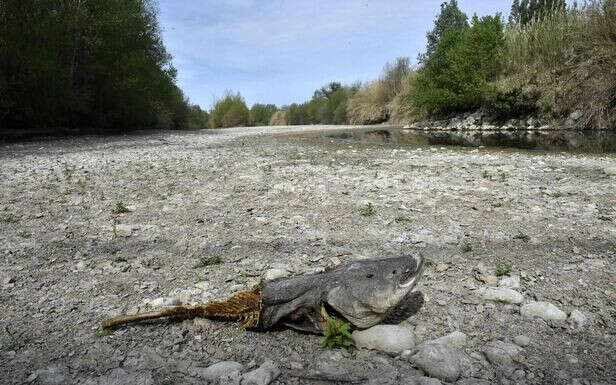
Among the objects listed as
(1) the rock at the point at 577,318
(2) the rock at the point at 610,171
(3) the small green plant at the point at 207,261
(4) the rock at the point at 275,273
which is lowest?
(1) the rock at the point at 577,318

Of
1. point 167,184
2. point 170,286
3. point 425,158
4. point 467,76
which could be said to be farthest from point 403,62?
point 170,286

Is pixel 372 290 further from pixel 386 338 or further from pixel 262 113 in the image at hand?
pixel 262 113

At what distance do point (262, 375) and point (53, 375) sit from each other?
1128mm

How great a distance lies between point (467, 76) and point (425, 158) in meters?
21.8

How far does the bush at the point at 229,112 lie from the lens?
2776 inches

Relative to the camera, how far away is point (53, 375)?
2.17 metres

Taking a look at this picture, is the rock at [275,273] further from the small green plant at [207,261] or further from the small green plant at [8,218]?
the small green plant at [8,218]

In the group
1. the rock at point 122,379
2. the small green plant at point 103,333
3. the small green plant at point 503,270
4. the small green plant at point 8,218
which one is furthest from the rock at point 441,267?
the small green plant at point 8,218

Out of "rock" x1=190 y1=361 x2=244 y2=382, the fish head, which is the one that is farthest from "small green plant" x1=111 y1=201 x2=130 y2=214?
the fish head

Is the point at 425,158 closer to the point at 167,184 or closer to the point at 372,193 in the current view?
the point at 372,193

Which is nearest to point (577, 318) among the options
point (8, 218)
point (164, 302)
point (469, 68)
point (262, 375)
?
point (262, 375)

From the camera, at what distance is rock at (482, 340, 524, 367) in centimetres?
222

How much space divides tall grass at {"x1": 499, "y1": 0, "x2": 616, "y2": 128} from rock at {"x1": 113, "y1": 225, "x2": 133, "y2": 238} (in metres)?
22.4

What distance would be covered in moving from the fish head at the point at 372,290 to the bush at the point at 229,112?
7017cm
